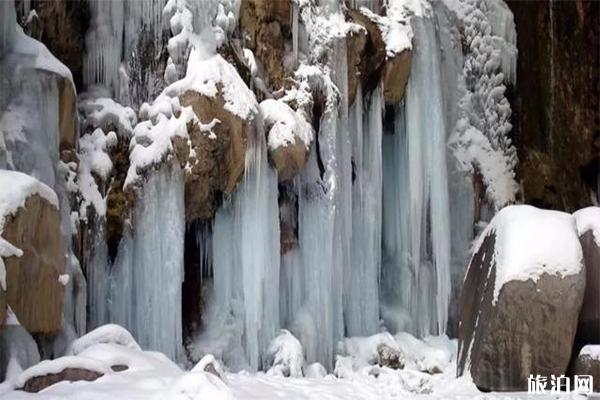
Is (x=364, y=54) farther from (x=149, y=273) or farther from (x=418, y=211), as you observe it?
(x=149, y=273)

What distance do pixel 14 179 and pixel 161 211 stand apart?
11.9 feet

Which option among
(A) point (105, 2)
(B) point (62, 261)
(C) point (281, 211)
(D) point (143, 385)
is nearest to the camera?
(D) point (143, 385)

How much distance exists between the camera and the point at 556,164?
1750 centimetres

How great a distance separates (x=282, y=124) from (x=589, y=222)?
14.7 feet

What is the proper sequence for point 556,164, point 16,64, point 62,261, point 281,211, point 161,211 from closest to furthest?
point 62,261
point 16,64
point 161,211
point 281,211
point 556,164

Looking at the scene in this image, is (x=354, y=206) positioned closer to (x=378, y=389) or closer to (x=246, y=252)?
(x=246, y=252)

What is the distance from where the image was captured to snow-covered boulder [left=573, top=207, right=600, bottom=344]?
32.8 ft

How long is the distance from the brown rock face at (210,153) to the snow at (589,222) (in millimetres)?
4490

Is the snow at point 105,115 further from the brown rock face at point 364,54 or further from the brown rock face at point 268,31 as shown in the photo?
the brown rock face at point 364,54

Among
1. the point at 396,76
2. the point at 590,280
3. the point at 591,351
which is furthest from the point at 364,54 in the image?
the point at 591,351

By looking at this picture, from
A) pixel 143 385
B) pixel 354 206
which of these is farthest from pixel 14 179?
pixel 354 206

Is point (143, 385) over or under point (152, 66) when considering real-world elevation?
under

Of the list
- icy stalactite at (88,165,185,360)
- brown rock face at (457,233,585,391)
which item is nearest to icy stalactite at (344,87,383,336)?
icy stalactite at (88,165,185,360)

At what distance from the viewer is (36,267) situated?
8.41 meters
